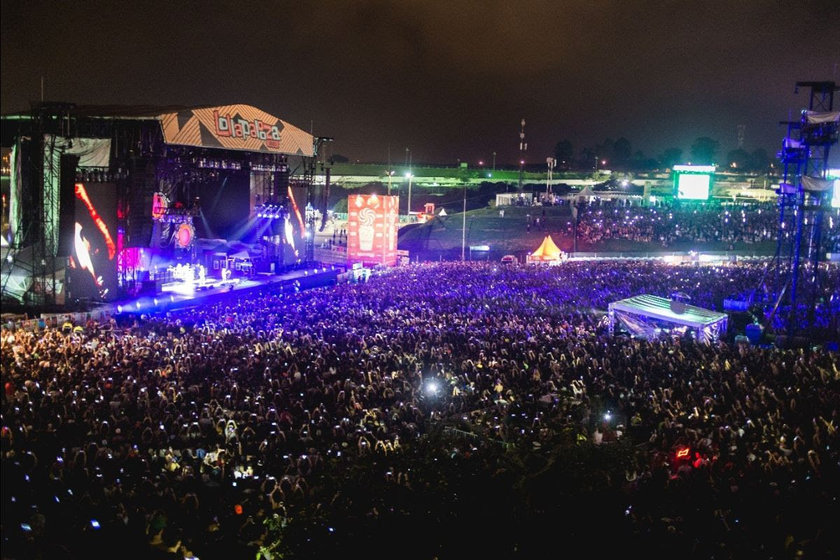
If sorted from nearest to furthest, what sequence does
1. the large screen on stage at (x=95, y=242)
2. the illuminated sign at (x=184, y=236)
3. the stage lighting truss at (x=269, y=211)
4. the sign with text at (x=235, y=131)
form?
the large screen on stage at (x=95, y=242) → the sign with text at (x=235, y=131) → the illuminated sign at (x=184, y=236) → the stage lighting truss at (x=269, y=211)

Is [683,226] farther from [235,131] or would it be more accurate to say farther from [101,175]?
[101,175]

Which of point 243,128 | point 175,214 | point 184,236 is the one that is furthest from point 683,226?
point 175,214

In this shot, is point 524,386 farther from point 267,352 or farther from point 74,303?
point 74,303

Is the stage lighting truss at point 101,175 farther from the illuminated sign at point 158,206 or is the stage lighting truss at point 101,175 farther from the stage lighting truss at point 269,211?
the stage lighting truss at point 269,211

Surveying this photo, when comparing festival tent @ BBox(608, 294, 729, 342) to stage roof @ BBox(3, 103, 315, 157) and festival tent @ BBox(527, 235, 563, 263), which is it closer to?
stage roof @ BBox(3, 103, 315, 157)

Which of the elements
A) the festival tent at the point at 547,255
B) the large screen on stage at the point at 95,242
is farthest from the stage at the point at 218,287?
the festival tent at the point at 547,255

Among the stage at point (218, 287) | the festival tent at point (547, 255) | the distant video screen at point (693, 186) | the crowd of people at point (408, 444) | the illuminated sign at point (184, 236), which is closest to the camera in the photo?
the crowd of people at point (408, 444)

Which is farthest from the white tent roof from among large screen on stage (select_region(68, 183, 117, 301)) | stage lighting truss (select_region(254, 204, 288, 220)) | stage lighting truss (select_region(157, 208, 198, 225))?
stage lighting truss (select_region(254, 204, 288, 220))
